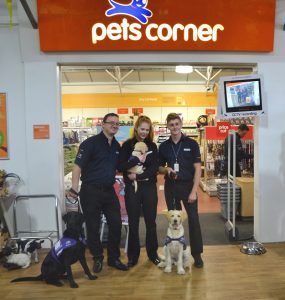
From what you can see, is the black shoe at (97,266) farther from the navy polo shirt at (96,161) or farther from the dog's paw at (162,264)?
the navy polo shirt at (96,161)

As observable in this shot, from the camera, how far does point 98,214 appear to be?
3342mm

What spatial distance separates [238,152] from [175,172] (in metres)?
3.21

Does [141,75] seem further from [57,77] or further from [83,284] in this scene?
[83,284]

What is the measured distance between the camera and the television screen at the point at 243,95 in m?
3.83

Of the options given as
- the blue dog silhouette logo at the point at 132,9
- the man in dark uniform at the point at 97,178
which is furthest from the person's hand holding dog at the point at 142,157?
the blue dog silhouette logo at the point at 132,9

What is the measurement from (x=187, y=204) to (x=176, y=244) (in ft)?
1.37

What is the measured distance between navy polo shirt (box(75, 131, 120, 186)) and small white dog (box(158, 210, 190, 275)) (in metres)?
0.74

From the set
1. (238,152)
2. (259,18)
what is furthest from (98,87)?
(259,18)

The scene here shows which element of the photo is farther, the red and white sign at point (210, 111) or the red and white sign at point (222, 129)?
the red and white sign at point (210, 111)

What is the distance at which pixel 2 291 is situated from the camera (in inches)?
118

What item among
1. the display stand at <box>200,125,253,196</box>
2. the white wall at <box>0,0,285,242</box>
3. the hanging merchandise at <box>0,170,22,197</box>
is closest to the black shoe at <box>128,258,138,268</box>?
the white wall at <box>0,0,285,242</box>

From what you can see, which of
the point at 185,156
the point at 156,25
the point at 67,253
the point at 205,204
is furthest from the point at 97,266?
the point at 205,204

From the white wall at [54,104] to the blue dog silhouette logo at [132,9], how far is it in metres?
0.43

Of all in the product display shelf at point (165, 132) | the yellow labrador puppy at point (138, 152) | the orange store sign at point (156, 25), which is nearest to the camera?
the yellow labrador puppy at point (138, 152)
